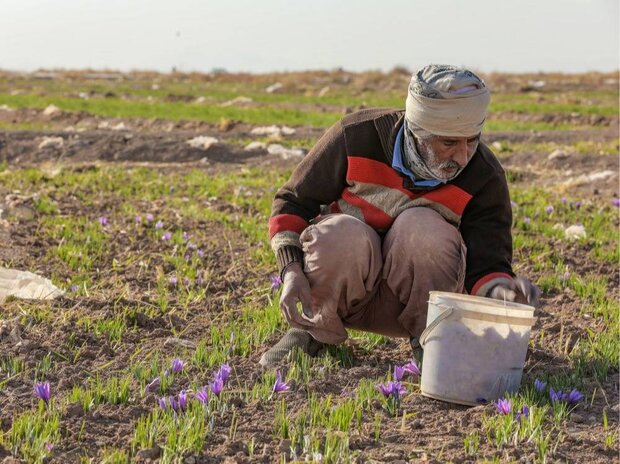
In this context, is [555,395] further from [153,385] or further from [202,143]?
[202,143]

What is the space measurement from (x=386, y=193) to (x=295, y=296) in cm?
54

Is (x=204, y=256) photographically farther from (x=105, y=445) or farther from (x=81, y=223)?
(x=105, y=445)

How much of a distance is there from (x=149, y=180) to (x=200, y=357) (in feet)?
18.1

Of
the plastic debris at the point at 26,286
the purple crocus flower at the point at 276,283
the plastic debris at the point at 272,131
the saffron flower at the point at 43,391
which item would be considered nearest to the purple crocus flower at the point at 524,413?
the saffron flower at the point at 43,391

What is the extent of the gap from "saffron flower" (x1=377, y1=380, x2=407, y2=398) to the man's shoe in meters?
0.56

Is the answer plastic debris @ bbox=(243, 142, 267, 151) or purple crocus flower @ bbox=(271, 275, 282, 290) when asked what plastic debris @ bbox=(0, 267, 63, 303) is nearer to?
purple crocus flower @ bbox=(271, 275, 282, 290)

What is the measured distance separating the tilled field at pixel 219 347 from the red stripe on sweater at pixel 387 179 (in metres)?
0.68

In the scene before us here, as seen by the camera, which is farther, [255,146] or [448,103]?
[255,146]

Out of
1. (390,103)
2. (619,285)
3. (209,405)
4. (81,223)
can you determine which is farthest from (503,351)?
(390,103)

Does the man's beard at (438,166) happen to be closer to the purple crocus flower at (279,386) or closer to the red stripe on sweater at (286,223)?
the red stripe on sweater at (286,223)

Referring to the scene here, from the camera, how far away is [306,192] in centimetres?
367

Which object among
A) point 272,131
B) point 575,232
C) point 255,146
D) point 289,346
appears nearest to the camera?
point 289,346

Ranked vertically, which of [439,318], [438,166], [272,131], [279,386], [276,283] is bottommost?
[272,131]

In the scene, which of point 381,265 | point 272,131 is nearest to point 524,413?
point 381,265
